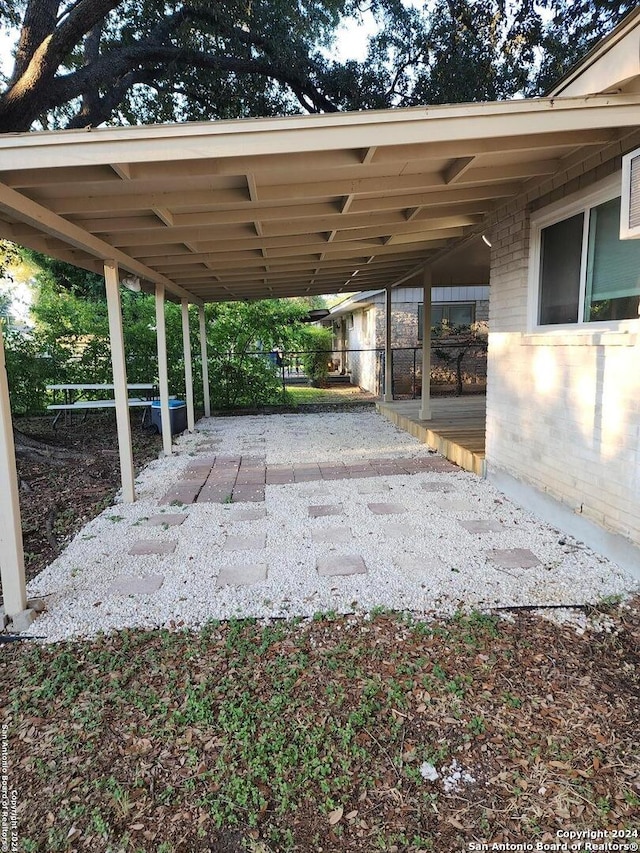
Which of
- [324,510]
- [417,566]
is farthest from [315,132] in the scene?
[324,510]

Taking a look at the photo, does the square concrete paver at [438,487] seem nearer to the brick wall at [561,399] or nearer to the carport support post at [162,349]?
the brick wall at [561,399]

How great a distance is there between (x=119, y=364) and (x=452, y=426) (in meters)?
4.87

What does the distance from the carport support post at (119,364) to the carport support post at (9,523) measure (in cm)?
177

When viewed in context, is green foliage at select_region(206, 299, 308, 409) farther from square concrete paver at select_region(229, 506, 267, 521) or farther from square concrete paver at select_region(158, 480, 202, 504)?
square concrete paver at select_region(229, 506, 267, 521)

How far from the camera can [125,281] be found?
5.77 m

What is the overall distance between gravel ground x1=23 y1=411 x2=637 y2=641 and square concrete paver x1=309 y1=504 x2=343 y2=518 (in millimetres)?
63

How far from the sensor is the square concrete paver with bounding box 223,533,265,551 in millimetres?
3714

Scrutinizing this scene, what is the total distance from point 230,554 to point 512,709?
217 cm

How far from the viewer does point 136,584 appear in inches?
125

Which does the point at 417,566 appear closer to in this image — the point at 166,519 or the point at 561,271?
the point at 166,519

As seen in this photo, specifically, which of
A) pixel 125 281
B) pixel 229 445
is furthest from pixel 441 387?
pixel 125 281

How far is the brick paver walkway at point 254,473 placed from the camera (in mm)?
5066

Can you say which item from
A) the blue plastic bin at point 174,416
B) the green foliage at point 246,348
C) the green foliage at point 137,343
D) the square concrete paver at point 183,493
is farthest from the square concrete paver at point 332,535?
the green foliage at point 246,348

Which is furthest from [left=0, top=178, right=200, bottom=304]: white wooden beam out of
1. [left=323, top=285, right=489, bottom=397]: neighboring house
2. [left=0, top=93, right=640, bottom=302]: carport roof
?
[left=323, top=285, right=489, bottom=397]: neighboring house
